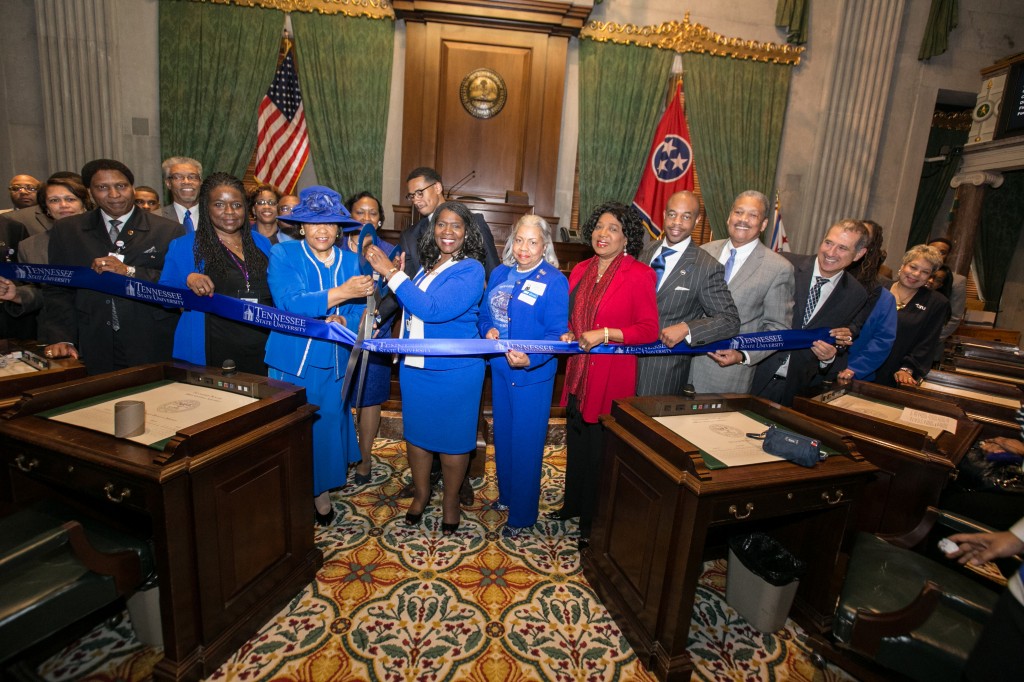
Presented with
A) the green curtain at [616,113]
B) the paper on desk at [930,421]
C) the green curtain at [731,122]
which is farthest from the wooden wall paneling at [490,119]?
the paper on desk at [930,421]

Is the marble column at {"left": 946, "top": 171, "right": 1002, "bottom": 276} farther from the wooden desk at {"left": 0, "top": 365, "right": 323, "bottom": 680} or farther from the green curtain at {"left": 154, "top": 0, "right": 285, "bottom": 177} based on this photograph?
the green curtain at {"left": 154, "top": 0, "right": 285, "bottom": 177}

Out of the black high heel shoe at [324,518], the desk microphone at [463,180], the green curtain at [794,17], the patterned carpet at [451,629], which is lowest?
the patterned carpet at [451,629]

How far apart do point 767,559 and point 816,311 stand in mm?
1494

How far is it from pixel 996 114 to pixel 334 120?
32.0 feet

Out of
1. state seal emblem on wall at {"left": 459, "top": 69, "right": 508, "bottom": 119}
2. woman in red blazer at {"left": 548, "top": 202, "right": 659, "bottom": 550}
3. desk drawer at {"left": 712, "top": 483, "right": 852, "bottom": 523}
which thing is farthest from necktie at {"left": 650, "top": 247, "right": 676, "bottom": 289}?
state seal emblem on wall at {"left": 459, "top": 69, "right": 508, "bottom": 119}

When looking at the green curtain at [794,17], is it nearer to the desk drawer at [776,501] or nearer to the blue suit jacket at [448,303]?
the blue suit jacket at [448,303]

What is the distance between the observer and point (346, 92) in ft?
20.6

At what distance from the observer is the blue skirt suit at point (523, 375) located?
2.51 meters

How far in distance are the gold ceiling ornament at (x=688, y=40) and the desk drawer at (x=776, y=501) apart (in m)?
6.46

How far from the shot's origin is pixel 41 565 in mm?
1519

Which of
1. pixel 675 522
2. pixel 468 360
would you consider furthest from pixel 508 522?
pixel 675 522

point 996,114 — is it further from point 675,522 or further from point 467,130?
point 675,522

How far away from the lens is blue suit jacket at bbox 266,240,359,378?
7.91 ft

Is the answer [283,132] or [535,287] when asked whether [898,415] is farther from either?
[283,132]
